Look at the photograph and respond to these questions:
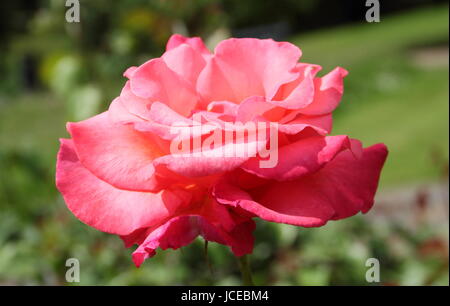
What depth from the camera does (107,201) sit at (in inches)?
15.4

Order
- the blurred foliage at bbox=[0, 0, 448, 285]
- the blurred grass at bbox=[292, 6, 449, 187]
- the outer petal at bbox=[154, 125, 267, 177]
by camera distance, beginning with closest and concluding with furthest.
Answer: the outer petal at bbox=[154, 125, 267, 177], the blurred foliage at bbox=[0, 0, 448, 285], the blurred grass at bbox=[292, 6, 449, 187]

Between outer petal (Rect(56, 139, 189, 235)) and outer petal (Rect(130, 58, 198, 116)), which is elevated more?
outer petal (Rect(130, 58, 198, 116))

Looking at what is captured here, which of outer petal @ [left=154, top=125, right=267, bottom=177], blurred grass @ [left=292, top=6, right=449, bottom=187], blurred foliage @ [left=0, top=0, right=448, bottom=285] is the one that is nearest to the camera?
outer petal @ [left=154, top=125, right=267, bottom=177]

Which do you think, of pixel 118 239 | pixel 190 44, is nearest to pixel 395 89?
pixel 118 239

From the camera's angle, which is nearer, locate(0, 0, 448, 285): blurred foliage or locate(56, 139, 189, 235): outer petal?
locate(56, 139, 189, 235): outer petal

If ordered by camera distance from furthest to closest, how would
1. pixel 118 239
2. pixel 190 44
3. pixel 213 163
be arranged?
pixel 118 239, pixel 190 44, pixel 213 163

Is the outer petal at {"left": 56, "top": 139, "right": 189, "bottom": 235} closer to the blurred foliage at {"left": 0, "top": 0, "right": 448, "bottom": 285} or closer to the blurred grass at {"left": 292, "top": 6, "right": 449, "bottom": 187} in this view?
the blurred foliage at {"left": 0, "top": 0, "right": 448, "bottom": 285}

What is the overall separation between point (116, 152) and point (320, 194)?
0.43 feet

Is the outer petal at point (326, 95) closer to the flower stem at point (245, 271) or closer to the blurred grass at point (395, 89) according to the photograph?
the flower stem at point (245, 271)

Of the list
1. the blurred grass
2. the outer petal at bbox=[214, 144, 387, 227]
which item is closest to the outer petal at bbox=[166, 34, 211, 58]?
the outer petal at bbox=[214, 144, 387, 227]

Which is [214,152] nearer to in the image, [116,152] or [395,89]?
[116,152]

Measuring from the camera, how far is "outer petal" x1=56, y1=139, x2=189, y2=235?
1.26 feet

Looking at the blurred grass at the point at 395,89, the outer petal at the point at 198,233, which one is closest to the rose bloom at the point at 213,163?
the outer petal at the point at 198,233

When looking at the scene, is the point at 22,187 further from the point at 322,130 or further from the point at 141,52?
the point at 322,130
